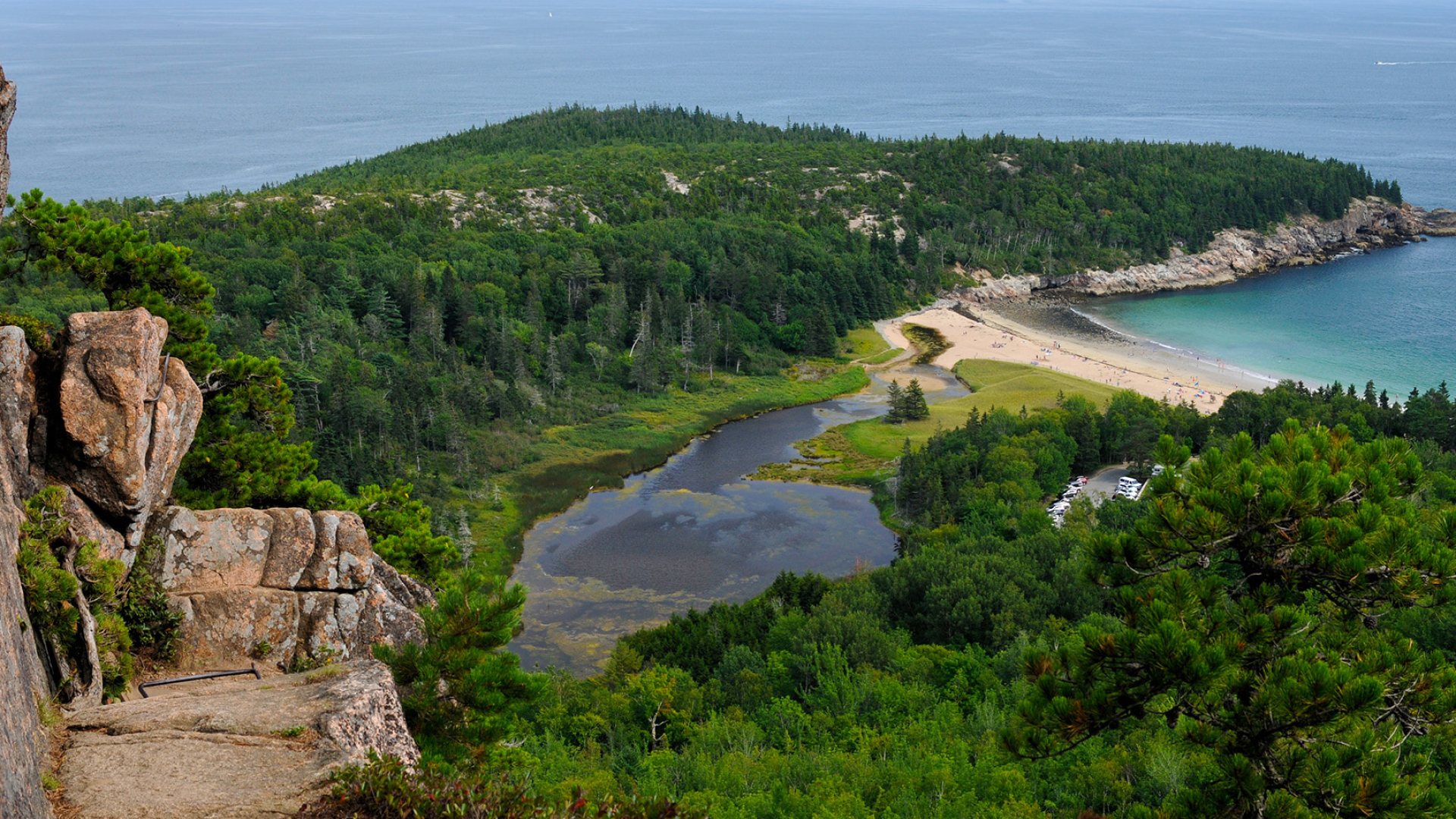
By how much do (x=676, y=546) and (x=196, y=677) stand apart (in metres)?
41.9

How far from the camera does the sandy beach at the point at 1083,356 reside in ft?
289

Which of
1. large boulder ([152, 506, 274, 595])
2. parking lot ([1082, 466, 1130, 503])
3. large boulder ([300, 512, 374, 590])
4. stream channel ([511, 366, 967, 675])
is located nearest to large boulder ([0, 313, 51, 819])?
large boulder ([152, 506, 274, 595])

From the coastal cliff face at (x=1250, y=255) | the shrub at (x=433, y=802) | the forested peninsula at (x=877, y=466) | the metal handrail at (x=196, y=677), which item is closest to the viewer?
the shrub at (x=433, y=802)

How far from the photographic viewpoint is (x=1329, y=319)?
11075 cm

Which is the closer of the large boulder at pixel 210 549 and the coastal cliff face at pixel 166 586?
the coastal cliff face at pixel 166 586

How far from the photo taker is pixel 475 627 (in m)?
16.8

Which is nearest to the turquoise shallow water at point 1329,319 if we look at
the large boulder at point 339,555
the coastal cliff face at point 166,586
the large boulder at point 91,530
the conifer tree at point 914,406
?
the conifer tree at point 914,406

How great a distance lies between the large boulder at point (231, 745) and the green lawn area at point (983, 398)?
2405 inches

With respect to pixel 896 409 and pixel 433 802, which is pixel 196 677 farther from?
pixel 896 409

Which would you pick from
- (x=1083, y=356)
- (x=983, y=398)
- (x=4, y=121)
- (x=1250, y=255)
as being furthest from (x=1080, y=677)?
(x=1250, y=255)

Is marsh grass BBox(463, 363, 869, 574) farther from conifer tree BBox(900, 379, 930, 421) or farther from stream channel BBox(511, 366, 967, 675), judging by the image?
conifer tree BBox(900, 379, 930, 421)

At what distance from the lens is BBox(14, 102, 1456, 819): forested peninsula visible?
13750mm

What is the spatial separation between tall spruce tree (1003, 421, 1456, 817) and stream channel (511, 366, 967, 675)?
113ft

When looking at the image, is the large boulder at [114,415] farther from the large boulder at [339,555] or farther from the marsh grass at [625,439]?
the marsh grass at [625,439]
